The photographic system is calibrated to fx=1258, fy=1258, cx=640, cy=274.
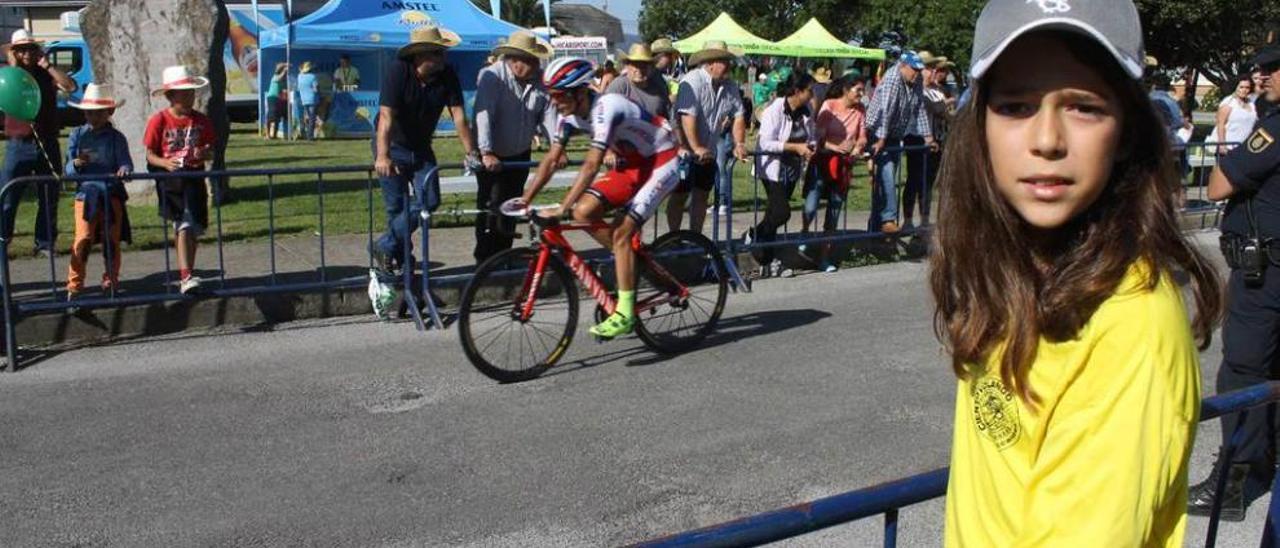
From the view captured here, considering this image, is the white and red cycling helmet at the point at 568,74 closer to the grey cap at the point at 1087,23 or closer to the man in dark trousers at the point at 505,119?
the man in dark trousers at the point at 505,119

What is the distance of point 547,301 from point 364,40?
67.7 feet

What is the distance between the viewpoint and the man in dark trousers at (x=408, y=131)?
8781mm

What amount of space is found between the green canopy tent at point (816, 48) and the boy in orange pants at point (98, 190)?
25.0 m

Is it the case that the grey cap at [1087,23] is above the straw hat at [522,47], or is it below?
below

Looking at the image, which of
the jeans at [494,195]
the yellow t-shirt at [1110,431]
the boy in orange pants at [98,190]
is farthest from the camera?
the jeans at [494,195]

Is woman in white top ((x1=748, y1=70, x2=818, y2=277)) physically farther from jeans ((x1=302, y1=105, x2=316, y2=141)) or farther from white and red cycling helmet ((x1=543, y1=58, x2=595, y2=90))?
jeans ((x1=302, y1=105, x2=316, y2=141))

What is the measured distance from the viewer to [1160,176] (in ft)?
5.16

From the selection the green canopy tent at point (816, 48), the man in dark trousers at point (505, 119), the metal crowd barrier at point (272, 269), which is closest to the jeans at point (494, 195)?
the man in dark trousers at point (505, 119)

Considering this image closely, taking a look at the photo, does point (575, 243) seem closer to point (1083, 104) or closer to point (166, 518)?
point (166, 518)

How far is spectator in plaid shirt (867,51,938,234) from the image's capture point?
11281 mm

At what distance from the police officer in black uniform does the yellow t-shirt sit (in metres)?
3.72

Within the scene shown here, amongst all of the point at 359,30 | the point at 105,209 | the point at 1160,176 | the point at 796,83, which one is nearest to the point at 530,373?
the point at 105,209

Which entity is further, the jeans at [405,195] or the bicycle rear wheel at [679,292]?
the jeans at [405,195]

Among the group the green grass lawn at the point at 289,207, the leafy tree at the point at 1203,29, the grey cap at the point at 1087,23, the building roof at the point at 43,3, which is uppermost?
the building roof at the point at 43,3
